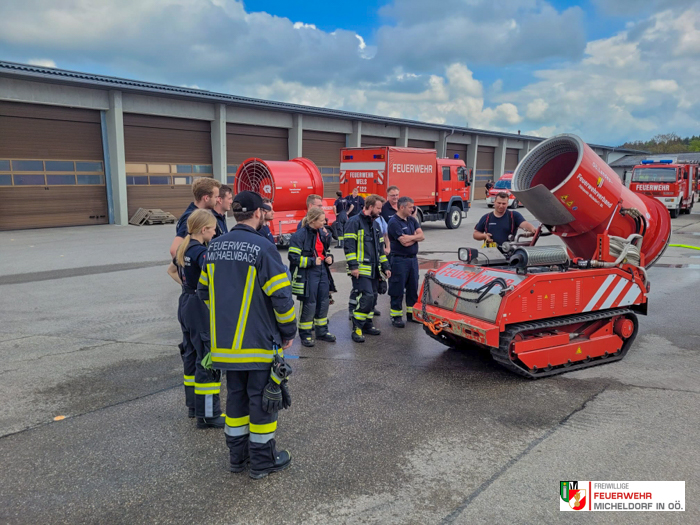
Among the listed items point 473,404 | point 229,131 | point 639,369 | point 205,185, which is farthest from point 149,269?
point 229,131

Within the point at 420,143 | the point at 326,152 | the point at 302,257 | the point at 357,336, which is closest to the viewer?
the point at 302,257

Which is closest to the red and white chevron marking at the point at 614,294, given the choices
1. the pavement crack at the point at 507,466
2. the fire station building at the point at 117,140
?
the pavement crack at the point at 507,466

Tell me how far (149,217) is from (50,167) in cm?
382

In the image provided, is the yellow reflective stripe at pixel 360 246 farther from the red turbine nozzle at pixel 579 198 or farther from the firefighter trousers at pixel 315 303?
the red turbine nozzle at pixel 579 198

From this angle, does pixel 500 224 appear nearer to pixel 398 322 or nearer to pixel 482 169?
pixel 398 322

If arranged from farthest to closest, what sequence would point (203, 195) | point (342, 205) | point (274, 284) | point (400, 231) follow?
point (342, 205) < point (400, 231) < point (203, 195) < point (274, 284)

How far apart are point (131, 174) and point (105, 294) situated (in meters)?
13.3

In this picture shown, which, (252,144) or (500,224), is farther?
(252,144)

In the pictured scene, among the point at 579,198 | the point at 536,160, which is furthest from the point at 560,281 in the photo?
the point at 536,160

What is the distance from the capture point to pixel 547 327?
211 inches

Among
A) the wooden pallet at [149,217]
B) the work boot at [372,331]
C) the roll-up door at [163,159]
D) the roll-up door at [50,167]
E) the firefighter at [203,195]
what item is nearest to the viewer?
the firefighter at [203,195]

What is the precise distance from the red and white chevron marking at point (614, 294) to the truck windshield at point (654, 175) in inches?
835

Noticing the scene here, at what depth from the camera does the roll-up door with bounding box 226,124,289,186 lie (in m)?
23.8

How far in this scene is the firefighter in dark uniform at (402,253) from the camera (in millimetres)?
6938
